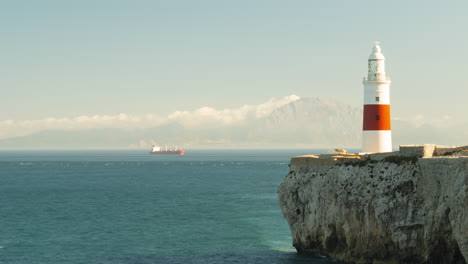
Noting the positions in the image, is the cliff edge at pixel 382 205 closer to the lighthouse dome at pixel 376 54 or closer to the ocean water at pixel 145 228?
the ocean water at pixel 145 228

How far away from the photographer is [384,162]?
115 feet

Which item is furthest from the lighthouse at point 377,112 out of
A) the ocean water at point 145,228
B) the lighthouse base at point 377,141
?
the ocean water at point 145,228

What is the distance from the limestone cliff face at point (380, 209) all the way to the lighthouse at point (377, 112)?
11.2 metres

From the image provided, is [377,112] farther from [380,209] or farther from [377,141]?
[380,209]

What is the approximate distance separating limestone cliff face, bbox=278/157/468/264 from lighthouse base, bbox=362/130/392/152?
10.8 meters

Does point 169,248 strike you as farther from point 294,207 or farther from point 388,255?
point 388,255

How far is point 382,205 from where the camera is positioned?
33125mm

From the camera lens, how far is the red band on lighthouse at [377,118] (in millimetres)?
49594

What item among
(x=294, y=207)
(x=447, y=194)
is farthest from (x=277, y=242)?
(x=447, y=194)

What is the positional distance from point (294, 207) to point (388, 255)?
8912 mm

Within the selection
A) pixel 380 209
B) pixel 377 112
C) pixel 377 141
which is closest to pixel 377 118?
pixel 377 112

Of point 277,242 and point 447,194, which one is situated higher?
point 447,194

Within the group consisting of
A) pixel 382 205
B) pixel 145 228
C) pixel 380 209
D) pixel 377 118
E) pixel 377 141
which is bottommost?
pixel 145 228

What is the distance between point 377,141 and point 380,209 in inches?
682
